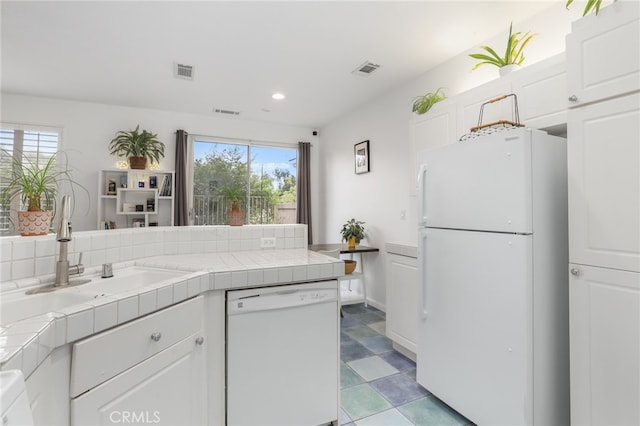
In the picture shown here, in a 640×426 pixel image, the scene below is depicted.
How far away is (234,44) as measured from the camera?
2.70 meters

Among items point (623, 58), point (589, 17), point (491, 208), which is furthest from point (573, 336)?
point (589, 17)

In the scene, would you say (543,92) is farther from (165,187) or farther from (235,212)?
(165,187)

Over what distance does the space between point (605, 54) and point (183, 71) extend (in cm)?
340

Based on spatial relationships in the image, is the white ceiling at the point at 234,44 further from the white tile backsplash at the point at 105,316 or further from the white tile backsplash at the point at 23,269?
the white tile backsplash at the point at 105,316

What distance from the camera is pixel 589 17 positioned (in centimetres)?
141

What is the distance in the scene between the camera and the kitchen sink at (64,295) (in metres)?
1.05

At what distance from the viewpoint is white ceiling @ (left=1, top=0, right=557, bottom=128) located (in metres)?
2.23

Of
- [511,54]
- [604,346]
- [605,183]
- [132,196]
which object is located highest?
[511,54]

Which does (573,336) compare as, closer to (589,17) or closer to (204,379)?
(589,17)

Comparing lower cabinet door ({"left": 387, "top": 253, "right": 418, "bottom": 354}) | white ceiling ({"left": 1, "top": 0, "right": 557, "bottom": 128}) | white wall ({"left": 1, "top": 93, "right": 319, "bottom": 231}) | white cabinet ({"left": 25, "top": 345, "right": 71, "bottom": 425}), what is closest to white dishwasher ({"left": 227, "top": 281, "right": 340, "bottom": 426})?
white cabinet ({"left": 25, "top": 345, "right": 71, "bottom": 425})

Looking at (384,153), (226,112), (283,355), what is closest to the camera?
(283,355)

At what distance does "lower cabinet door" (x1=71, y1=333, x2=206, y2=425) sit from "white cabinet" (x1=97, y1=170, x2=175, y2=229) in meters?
3.52

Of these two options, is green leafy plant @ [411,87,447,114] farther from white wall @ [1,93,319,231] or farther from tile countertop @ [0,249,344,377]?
white wall @ [1,93,319,231]
